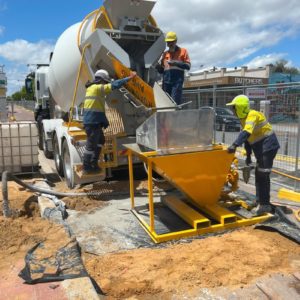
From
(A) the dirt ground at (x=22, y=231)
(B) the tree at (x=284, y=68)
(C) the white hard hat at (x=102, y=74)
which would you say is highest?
(B) the tree at (x=284, y=68)

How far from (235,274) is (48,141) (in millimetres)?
7134

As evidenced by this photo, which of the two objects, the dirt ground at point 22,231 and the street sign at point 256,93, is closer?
the dirt ground at point 22,231

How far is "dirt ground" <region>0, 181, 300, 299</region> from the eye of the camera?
3553 mm

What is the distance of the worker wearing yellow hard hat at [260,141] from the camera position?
516cm

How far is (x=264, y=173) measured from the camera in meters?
5.39

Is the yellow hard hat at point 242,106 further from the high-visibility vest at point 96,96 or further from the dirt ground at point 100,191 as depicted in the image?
the dirt ground at point 100,191

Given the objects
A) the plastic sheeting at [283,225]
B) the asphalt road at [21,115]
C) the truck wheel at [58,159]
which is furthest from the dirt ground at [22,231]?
the asphalt road at [21,115]

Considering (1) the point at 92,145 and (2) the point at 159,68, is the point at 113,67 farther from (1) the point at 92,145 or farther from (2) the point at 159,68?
(1) the point at 92,145

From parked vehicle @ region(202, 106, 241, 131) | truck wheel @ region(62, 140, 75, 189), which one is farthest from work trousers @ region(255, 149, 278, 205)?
parked vehicle @ region(202, 106, 241, 131)

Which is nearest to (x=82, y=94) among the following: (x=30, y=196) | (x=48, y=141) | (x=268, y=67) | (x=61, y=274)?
(x=30, y=196)

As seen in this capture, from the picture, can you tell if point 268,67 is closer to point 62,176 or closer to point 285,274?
point 62,176

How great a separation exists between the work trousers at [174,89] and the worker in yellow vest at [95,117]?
1.32 metres

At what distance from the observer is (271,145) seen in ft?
17.4

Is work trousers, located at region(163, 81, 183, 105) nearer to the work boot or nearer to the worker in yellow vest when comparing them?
the worker in yellow vest
